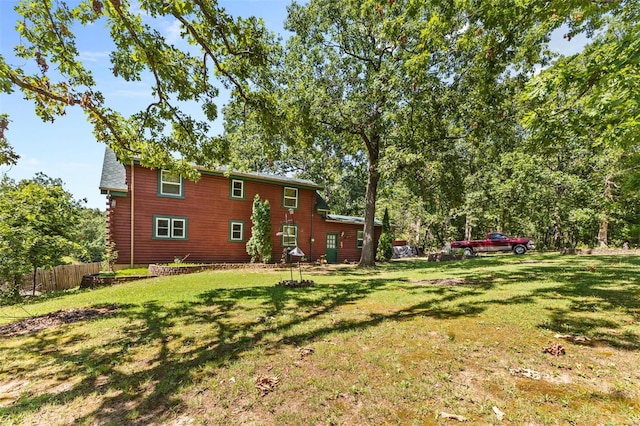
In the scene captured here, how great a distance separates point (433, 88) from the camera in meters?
13.4

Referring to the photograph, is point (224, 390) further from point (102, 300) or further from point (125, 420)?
point (102, 300)

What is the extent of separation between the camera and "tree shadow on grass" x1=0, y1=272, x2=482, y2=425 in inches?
113

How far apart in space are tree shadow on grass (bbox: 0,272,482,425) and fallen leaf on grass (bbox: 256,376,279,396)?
67 centimetres

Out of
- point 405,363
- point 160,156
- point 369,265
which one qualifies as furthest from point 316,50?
point 405,363

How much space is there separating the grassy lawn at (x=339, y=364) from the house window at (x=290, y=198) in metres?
12.8

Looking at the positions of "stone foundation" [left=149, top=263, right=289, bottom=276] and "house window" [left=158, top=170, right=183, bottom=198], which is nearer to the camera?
"stone foundation" [left=149, top=263, right=289, bottom=276]

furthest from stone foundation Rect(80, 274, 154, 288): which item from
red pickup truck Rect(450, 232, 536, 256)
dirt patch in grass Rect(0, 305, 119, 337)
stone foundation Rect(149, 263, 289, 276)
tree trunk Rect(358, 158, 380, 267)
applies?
red pickup truck Rect(450, 232, 536, 256)

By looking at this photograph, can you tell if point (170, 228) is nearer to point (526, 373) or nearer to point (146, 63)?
point (146, 63)

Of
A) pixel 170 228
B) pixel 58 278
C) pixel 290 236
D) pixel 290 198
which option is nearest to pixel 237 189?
pixel 290 198

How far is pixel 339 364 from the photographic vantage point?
341 cm

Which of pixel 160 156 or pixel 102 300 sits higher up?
pixel 160 156

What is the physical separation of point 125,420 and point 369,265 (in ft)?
48.1

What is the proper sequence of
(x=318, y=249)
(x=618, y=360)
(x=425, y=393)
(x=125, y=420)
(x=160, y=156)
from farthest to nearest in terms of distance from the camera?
(x=318, y=249) → (x=160, y=156) → (x=618, y=360) → (x=425, y=393) → (x=125, y=420)

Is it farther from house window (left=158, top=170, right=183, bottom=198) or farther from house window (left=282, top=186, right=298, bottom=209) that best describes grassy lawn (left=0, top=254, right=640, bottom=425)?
house window (left=282, top=186, right=298, bottom=209)
